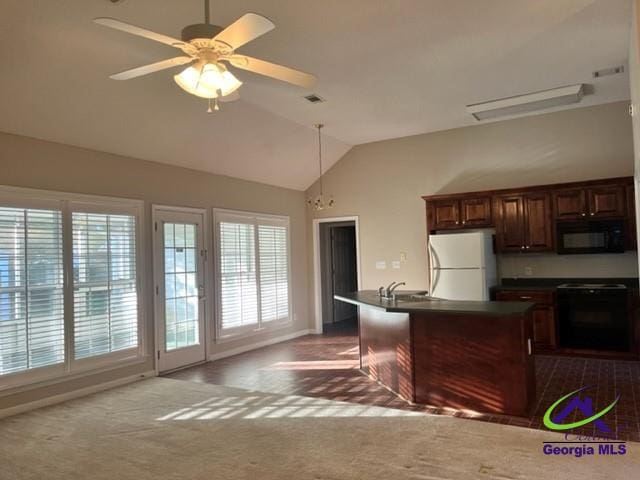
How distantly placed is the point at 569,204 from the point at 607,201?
0.41 metres

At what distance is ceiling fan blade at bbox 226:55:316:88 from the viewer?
105 inches

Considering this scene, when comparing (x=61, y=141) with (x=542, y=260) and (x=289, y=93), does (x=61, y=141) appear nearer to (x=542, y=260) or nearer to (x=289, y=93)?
(x=289, y=93)

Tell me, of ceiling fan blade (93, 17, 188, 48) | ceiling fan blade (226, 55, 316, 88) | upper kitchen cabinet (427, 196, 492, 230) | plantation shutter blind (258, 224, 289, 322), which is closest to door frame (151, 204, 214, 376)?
→ plantation shutter blind (258, 224, 289, 322)

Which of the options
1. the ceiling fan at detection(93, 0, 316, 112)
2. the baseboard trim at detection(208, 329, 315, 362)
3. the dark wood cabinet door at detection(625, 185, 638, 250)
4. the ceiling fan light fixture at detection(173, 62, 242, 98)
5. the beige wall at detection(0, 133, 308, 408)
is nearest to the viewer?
the ceiling fan at detection(93, 0, 316, 112)

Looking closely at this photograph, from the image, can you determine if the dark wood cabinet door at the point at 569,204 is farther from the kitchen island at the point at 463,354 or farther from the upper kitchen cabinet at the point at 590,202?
the kitchen island at the point at 463,354

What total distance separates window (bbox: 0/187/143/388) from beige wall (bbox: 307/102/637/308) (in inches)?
146

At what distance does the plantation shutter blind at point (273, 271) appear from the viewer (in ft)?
24.2

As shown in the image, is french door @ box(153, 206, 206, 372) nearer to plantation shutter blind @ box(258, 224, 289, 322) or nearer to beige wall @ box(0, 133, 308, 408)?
beige wall @ box(0, 133, 308, 408)

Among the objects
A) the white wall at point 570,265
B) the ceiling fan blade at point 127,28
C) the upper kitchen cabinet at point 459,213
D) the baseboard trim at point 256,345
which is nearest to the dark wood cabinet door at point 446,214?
the upper kitchen cabinet at point 459,213

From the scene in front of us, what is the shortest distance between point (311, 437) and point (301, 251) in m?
4.95

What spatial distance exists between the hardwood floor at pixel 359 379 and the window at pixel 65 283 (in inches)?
40.9

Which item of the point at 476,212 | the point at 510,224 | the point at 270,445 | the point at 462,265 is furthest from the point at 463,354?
the point at 476,212

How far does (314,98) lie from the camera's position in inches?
210

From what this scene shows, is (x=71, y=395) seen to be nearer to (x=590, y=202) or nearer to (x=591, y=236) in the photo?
(x=591, y=236)
